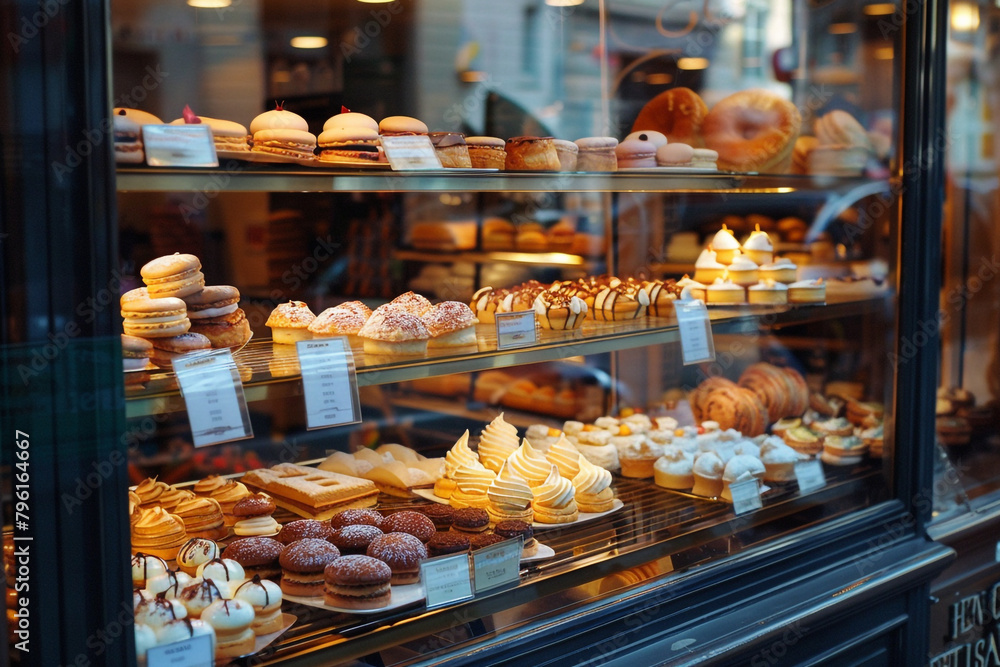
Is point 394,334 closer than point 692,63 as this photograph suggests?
Yes

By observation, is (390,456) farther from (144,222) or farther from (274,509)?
(144,222)

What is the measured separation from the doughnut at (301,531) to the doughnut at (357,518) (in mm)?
34

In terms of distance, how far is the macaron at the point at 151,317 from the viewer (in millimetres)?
1762

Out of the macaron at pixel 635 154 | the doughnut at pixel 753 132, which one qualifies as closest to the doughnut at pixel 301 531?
the macaron at pixel 635 154

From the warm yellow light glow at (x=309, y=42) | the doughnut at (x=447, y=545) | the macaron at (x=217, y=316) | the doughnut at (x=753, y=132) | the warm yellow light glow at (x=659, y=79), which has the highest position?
the warm yellow light glow at (x=309, y=42)

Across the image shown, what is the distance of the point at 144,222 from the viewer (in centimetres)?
384

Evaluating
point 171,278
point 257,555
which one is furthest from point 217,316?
point 257,555

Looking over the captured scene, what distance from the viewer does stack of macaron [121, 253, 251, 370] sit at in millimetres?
1764

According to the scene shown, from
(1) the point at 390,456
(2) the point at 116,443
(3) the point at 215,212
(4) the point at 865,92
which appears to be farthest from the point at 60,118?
(3) the point at 215,212

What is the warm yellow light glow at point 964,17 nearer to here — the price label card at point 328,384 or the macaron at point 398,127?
the macaron at point 398,127

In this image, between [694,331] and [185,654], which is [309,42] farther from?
[185,654]

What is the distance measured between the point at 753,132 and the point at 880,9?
1.97 ft

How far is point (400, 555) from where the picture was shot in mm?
1911

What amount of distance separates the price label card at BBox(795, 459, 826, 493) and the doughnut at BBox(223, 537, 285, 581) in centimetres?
161
